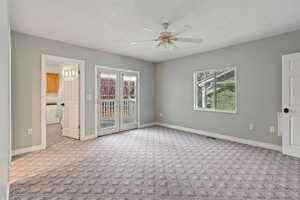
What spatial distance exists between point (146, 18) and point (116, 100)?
3.09 meters

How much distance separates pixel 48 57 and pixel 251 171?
4.78 m

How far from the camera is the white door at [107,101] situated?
4.89m

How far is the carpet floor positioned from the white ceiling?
256cm

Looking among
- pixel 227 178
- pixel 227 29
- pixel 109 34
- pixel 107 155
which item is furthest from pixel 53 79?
pixel 227 178

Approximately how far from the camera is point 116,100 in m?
5.31

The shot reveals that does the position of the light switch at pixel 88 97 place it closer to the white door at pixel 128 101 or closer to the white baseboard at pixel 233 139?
the white door at pixel 128 101

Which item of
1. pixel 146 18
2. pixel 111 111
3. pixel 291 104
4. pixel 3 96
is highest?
pixel 146 18

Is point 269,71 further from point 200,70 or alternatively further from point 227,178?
point 227,178

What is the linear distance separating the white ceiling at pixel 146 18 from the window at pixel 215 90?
3.52 ft

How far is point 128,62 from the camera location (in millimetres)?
5543

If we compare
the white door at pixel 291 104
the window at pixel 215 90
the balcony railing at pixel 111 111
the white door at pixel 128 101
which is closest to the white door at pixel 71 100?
the balcony railing at pixel 111 111

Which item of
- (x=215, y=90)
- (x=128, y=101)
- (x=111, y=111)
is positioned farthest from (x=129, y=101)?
(x=215, y=90)

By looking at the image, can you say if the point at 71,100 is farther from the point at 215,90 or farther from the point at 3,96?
the point at 215,90

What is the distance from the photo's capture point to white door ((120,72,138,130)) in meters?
5.50
